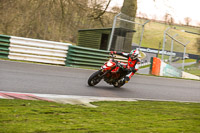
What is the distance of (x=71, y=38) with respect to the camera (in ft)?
127

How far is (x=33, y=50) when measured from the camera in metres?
15.2

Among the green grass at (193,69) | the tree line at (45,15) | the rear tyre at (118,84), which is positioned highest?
the tree line at (45,15)

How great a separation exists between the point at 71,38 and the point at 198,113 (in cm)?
3223

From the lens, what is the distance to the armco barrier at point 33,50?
14758mm

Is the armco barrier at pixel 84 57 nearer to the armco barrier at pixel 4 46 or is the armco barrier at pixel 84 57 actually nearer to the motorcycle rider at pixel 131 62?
the armco barrier at pixel 4 46

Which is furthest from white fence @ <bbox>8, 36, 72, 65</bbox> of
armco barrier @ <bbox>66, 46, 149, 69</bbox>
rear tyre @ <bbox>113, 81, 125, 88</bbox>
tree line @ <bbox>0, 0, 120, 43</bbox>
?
tree line @ <bbox>0, 0, 120, 43</bbox>

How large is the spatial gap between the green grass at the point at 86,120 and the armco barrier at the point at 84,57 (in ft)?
31.2

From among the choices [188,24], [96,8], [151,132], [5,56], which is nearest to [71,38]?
[96,8]

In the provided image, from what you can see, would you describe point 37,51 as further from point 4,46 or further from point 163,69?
point 163,69

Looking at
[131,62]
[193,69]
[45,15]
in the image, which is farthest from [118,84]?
[45,15]

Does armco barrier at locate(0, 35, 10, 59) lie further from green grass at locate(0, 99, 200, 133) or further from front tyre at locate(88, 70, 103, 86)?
green grass at locate(0, 99, 200, 133)

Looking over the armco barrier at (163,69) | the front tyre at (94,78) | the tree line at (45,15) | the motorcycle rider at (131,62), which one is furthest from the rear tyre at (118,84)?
the tree line at (45,15)

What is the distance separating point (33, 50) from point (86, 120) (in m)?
10.6

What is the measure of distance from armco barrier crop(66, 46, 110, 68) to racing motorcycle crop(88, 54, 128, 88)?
16.9 ft
